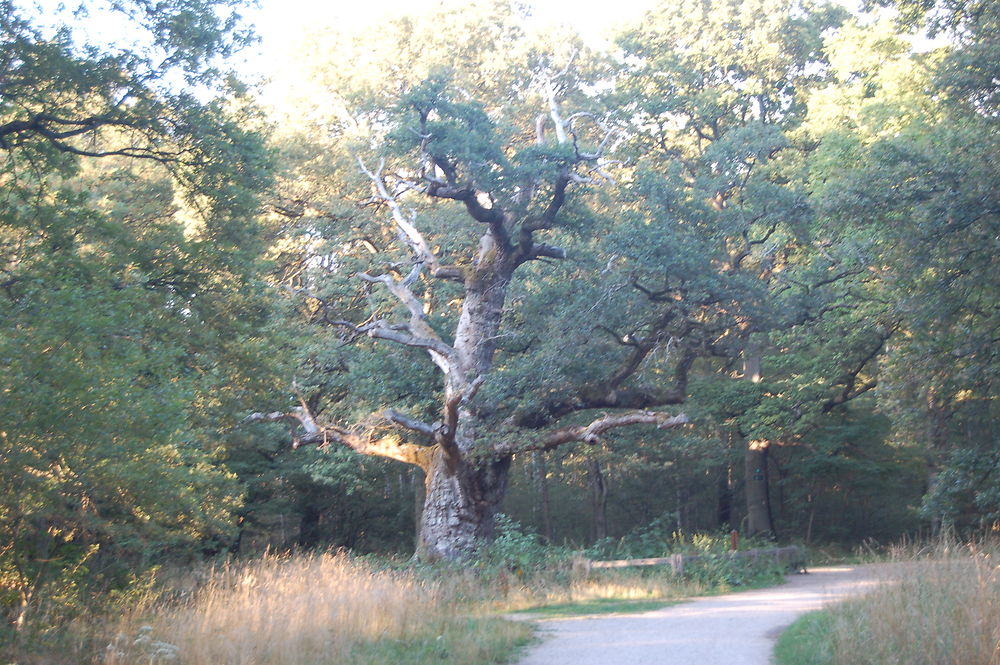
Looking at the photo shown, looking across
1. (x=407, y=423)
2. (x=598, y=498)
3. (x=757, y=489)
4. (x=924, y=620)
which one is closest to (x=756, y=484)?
(x=757, y=489)

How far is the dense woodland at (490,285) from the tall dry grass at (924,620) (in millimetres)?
6599

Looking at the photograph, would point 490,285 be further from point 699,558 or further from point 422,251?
point 699,558

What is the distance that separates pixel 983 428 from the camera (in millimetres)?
20453

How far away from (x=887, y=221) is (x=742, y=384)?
11.9m

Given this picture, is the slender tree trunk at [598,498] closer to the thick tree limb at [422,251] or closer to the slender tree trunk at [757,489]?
the slender tree trunk at [757,489]

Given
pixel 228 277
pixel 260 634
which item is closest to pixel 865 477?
pixel 228 277

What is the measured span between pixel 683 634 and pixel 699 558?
8.72 metres

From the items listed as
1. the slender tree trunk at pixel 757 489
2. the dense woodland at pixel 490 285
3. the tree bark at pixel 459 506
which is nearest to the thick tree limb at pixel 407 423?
the dense woodland at pixel 490 285

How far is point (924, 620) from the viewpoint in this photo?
8391 mm

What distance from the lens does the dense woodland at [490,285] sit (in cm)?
1229

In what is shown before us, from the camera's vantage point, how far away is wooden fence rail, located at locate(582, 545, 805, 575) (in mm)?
19500

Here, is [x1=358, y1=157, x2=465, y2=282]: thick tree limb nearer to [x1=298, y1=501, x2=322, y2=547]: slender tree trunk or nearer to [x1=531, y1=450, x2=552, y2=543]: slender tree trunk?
[x1=531, y1=450, x2=552, y2=543]: slender tree trunk

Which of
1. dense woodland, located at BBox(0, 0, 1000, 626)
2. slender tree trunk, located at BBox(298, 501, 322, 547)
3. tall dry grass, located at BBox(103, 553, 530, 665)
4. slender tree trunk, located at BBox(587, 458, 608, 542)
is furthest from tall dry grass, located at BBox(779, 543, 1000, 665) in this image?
slender tree trunk, located at BBox(298, 501, 322, 547)

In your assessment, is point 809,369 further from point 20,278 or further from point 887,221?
point 20,278
